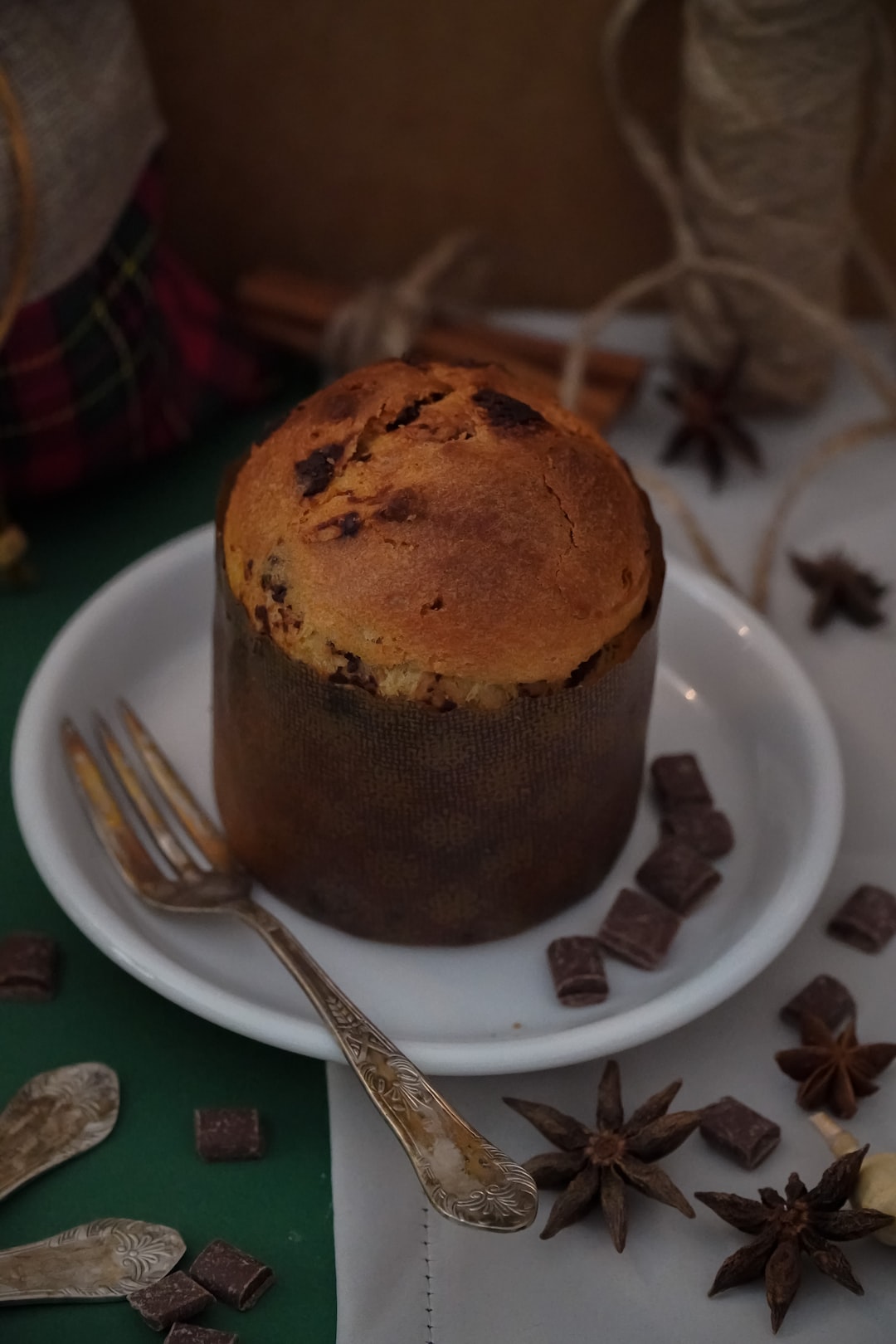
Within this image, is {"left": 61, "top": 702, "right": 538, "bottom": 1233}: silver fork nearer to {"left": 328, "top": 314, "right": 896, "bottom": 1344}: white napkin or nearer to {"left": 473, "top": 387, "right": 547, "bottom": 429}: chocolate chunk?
{"left": 328, "top": 314, "right": 896, "bottom": 1344}: white napkin

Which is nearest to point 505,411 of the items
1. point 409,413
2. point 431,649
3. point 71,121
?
point 409,413

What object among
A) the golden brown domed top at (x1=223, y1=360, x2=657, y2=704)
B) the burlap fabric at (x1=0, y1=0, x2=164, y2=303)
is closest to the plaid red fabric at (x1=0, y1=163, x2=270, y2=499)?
the burlap fabric at (x1=0, y1=0, x2=164, y2=303)

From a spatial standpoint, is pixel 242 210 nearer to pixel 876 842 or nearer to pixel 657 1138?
pixel 876 842

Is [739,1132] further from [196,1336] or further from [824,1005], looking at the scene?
[196,1336]

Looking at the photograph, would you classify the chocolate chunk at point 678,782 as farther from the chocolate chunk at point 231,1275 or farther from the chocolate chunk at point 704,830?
the chocolate chunk at point 231,1275

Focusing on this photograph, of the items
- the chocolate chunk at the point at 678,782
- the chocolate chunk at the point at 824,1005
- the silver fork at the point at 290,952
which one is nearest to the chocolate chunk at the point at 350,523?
the silver fork at the point at 290,952

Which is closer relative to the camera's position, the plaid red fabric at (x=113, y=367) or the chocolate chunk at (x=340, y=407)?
the chocolate chunk at (x=340, y=407)
